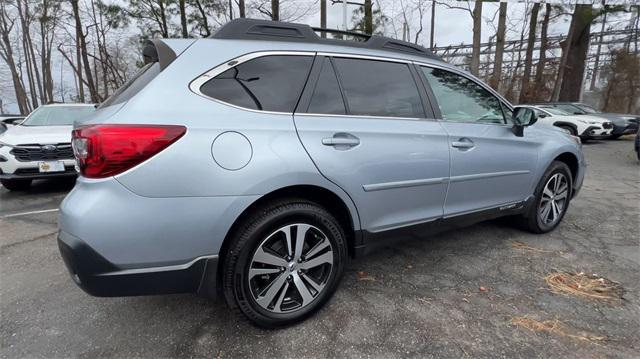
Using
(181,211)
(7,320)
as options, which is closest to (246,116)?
(181,211)

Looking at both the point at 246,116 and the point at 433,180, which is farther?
the point at 433,180

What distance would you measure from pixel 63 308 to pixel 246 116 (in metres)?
1.92

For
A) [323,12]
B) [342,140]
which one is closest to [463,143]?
[342,140]

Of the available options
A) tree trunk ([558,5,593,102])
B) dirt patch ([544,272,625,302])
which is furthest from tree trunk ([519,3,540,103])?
dirt patch ([544,272,625,302])

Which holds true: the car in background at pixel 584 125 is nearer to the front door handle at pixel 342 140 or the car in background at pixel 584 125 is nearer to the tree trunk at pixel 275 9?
the tree trunk at pixel 275 9

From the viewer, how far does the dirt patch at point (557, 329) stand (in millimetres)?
2092

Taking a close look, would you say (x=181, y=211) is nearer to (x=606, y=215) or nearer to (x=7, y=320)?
(x=7, y=320)

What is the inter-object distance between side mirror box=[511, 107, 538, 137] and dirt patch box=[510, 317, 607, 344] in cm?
170

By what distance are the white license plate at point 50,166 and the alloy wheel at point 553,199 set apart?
21.3 ft

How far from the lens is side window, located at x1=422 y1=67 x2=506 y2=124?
9.21 ft

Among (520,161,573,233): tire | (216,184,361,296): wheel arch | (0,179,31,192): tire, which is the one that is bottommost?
(0,179,31,192): tire

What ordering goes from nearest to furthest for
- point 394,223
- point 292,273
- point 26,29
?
1. point 292,273
2. point 394,223
3. point 26,29

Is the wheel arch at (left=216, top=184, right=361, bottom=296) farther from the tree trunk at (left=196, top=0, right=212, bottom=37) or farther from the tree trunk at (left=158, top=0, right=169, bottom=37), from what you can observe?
the tree trunk at (left=158, top=0, right=169, bottom=37)

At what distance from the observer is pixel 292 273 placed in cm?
213
